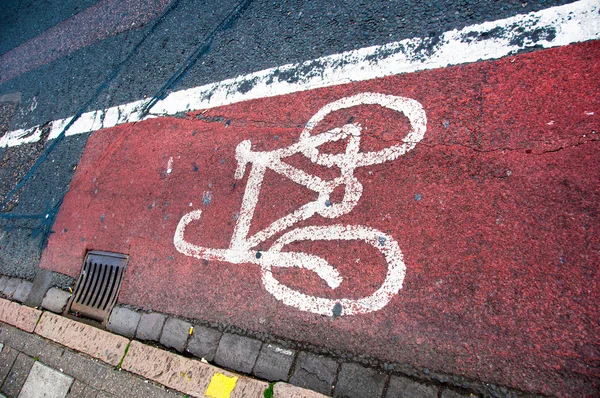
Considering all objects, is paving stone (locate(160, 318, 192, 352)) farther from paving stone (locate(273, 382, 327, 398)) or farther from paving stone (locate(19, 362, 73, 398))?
paving stone (locate(19, 362, 73, 398))

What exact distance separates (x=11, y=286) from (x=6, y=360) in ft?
2.80

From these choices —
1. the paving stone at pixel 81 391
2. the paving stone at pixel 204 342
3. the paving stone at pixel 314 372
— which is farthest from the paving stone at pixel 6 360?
the paving stone at pixel 314 372

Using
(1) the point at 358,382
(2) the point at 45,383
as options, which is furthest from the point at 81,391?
(1) the point at 358,382

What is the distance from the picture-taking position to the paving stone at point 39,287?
3.69 metres

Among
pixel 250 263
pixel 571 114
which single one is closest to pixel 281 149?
pixel 250 263

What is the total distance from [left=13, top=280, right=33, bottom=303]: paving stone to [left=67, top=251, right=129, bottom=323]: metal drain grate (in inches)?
31.1

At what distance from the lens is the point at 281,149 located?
112 inches

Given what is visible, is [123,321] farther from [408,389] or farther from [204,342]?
[408,389]

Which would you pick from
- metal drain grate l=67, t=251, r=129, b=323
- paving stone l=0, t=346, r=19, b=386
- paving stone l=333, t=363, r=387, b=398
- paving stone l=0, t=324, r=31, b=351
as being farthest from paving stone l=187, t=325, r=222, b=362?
paving stone l=0, t=346, r=19, b=386

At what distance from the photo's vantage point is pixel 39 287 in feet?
12.3

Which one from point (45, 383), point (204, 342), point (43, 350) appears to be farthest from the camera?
point (43, 350)

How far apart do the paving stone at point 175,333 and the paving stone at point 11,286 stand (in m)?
2.43

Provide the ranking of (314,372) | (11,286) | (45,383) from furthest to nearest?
→ (11,286)
(45,383)
(314,372)

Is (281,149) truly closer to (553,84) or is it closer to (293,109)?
(293,109)
